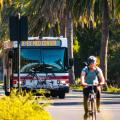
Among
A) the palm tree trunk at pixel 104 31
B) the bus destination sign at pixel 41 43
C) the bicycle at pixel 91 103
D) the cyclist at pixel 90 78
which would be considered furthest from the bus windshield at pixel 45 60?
the palm tree trunk at pixel 104 31

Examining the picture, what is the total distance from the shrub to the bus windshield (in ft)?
52.7

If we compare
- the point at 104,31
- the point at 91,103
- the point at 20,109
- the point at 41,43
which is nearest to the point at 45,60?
the point at 41,43

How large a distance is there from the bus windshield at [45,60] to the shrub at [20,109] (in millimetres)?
16056

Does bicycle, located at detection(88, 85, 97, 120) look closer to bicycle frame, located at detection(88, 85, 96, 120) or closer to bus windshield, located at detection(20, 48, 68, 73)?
bicycle frame, located at detection(88, 85, 96, 120)

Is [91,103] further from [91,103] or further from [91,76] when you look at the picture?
[91,76]

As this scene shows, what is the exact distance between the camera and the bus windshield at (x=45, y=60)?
32000 millimetres

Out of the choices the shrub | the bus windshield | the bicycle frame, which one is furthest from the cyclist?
the bus windshield

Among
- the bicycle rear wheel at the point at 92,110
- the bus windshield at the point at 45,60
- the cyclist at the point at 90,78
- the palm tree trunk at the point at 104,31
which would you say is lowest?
the bicycle rear wheel at the point at 92,110

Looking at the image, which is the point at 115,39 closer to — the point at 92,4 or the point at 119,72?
the point at 119,72

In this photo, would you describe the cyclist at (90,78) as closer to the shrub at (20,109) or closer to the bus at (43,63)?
the shrub at (20,109)

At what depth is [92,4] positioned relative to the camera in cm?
4662

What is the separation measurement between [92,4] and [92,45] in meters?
30.6

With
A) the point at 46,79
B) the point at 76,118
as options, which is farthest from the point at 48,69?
the point at 76,118

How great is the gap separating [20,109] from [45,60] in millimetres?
17860
